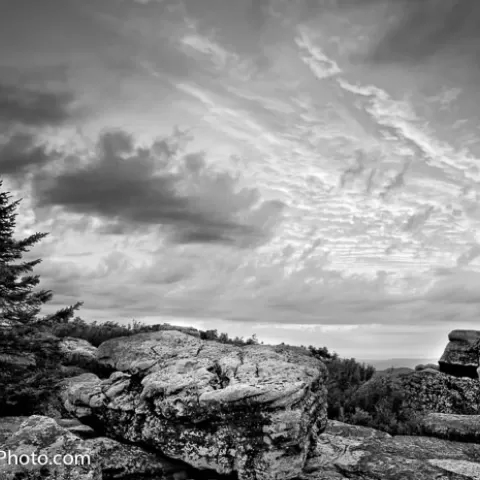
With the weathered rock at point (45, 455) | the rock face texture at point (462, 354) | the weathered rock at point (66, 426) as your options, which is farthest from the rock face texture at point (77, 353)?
the rock face texture at point (462, 354)

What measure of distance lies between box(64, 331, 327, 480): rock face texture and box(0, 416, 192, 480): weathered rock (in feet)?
1.01

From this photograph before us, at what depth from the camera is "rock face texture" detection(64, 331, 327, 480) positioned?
7.45 metres

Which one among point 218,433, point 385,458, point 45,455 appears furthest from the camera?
point 385,458

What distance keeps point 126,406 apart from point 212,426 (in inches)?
76.9

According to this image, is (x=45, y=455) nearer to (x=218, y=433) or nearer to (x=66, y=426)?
(x=66, y=426)

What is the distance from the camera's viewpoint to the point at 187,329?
69.6 ft

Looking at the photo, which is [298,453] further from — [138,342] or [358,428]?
[138,342]

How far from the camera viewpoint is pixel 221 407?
25.3 ft

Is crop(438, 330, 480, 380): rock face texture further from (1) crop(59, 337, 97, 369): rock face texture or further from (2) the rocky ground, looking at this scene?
(1) crop(59, 337, 97, 369): rock face texture

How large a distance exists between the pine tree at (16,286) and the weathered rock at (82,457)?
6752mm

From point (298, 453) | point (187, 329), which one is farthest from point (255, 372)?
point (187, 329)

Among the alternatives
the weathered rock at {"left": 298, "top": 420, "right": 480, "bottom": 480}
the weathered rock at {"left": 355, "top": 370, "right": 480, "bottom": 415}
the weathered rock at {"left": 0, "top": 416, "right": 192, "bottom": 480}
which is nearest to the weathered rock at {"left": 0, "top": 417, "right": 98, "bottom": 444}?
the weathered rock at {"left": 0, "top": 416, "right": 192, "bottom": 480}

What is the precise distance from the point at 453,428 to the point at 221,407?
7.02 metres

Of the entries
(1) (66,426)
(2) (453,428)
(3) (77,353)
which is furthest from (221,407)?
(3) (77,353)
